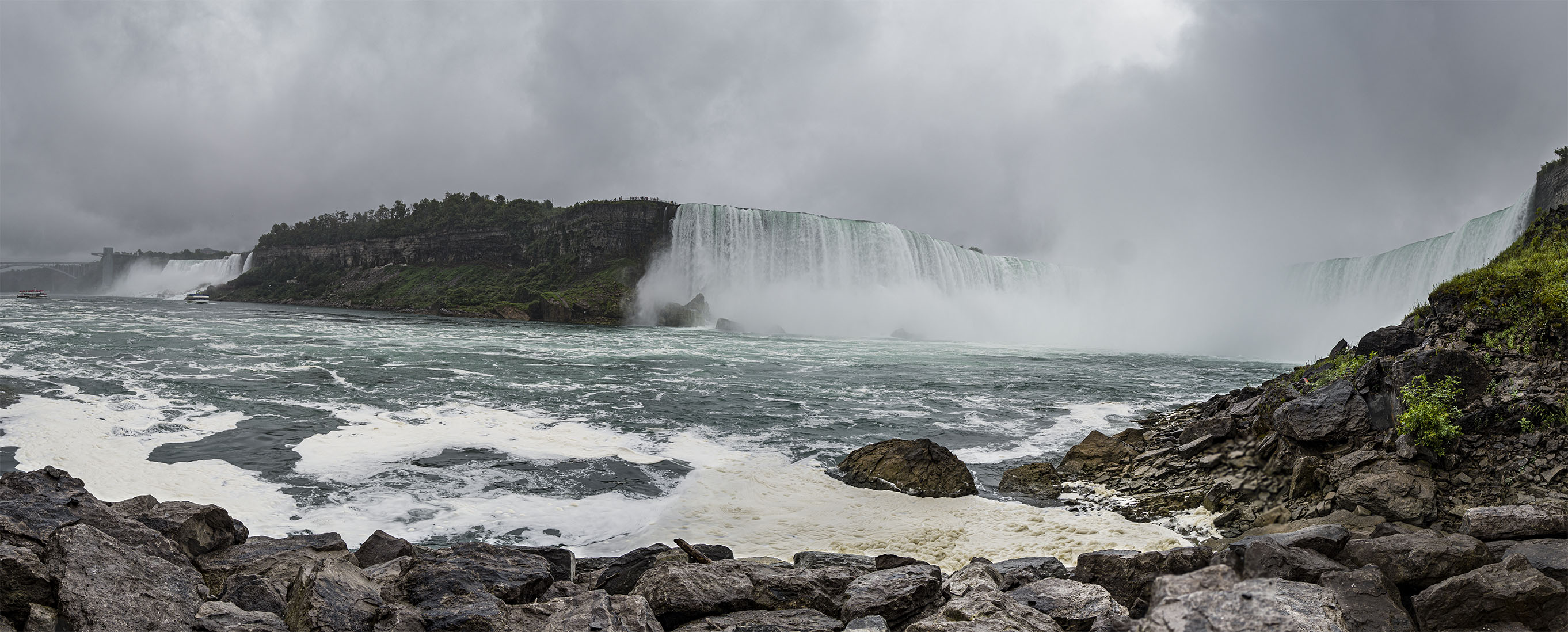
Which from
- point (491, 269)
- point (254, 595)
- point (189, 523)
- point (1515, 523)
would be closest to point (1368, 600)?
point (1515, 523)

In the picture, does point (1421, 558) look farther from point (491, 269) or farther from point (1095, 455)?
point (491, 269)

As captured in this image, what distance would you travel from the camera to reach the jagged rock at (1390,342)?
1089cm

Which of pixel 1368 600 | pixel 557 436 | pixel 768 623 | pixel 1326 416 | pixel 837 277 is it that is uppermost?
pixel 837 277

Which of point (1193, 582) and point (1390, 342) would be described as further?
point (1390, 342)

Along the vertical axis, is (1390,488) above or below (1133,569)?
above

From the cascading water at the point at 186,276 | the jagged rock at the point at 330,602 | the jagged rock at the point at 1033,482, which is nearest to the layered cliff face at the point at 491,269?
the cascading water at the point at 186,276

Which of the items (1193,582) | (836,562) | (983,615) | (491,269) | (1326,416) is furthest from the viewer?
(491,269)

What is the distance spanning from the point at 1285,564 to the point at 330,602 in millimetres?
5308

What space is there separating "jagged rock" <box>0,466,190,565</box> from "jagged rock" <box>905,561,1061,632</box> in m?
4.91

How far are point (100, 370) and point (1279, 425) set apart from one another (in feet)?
78.1

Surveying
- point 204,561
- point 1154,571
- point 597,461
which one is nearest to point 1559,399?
point 1154,571

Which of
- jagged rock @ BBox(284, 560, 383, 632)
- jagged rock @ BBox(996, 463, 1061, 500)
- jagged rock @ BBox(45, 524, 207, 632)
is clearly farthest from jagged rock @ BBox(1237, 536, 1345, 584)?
jagged rock @ BBox(45, 524, 207, 632)

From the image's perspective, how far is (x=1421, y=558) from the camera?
4.18m

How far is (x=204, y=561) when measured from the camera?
17.0 feet
